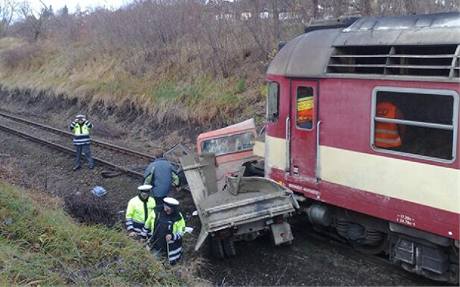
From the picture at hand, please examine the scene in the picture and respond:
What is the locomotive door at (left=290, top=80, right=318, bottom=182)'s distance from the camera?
334 inches

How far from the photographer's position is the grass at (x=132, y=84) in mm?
18156

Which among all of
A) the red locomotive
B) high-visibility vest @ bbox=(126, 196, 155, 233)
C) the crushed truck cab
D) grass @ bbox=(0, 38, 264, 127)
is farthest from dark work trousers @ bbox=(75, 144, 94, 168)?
the red locomotive

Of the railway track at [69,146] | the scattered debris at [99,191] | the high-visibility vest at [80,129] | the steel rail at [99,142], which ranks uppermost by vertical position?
the high-visibility vest at [80,129]

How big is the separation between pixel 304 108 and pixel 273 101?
2.61 feet

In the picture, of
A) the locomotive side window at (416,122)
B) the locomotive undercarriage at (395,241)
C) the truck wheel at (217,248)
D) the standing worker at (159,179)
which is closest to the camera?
the locomotive side window at (416,122)

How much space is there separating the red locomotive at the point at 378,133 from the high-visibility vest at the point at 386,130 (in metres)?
0.01

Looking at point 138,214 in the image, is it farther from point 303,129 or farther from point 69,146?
point 69,146

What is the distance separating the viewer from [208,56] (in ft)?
68.8

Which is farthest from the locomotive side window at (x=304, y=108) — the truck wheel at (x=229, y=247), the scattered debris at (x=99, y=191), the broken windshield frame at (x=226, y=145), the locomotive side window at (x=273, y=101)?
the scattered debris at (x=99, y=191)

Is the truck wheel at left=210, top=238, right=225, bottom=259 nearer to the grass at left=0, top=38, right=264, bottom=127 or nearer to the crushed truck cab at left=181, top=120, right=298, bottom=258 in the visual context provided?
the crushed truck cab at left=181, top=120, right=298, bottom=258

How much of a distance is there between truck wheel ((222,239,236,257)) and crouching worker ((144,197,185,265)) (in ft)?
3.02

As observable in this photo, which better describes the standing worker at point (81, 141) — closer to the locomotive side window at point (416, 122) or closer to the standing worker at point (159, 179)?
the standing worker at point (159, 179)

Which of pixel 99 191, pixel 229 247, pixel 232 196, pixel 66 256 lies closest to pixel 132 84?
pixel 99 191

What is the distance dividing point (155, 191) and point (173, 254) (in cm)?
257
